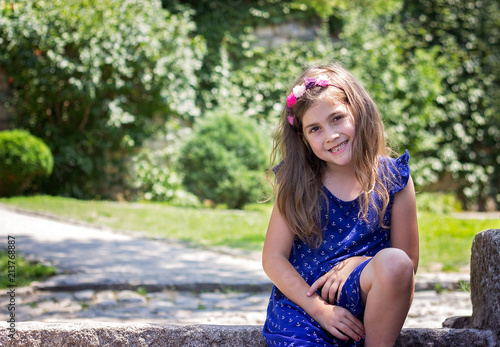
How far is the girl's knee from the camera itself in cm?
153

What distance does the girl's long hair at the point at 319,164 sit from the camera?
5.82ft

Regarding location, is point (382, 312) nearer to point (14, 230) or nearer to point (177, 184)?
point (14, 230)

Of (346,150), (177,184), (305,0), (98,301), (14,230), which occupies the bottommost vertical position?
(177,184)

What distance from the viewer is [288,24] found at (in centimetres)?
1027

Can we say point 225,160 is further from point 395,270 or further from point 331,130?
point 395,270

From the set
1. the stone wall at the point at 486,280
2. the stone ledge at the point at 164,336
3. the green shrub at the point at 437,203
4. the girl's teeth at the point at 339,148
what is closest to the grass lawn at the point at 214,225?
the green shrub at the point at 437,203

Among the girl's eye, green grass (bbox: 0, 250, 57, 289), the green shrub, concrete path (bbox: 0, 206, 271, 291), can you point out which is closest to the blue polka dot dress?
the girl's eye

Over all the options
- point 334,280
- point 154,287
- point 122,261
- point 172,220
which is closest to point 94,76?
point 172,220

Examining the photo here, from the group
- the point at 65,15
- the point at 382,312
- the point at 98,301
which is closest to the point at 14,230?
the point at 98,301

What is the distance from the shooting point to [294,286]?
5.63 feet

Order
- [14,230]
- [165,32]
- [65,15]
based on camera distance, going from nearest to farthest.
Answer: [14,230], [65,15], [165,32]

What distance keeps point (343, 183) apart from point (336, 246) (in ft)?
0.75

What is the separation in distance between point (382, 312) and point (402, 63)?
9464mm

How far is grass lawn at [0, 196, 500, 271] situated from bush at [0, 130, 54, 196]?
356mm
